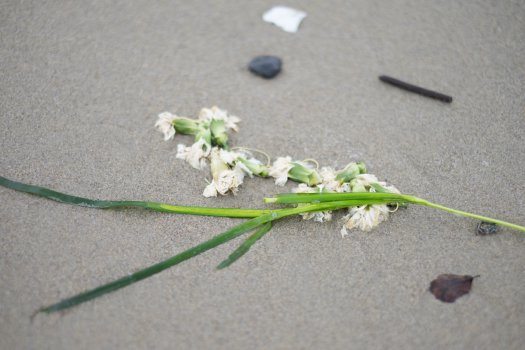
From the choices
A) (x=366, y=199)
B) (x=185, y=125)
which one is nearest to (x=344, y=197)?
(x=366, y=199)

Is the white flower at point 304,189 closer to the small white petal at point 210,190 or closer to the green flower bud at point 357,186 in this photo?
the green flower bud at point 357,186

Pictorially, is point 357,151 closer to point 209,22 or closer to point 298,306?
point 298,306

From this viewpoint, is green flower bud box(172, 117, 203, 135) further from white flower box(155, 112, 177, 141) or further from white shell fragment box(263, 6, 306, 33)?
white shell fragment box(263, 6, 306, 33)

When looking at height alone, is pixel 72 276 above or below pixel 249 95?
below

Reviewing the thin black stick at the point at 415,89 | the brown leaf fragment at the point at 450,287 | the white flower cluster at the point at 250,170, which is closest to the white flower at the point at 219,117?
the white flower cluster at the point at 250,170

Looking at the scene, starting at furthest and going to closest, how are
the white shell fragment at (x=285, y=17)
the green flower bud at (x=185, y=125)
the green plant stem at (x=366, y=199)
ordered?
the white shell fragment at (x=285, y=17) → the green flower bud at (x=185, y=125) → the green plant stem at (x=366, y=199)

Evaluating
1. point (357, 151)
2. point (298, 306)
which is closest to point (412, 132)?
point (357, 151)

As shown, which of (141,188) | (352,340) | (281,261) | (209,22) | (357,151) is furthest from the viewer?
(209,22)
